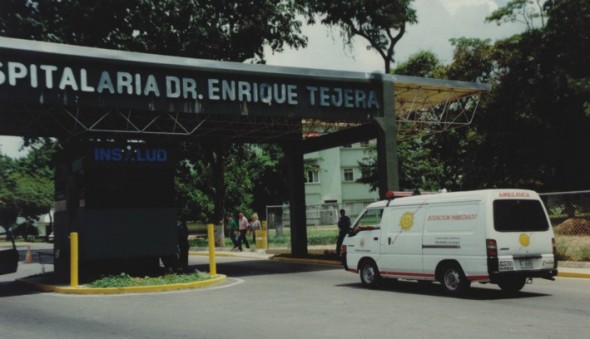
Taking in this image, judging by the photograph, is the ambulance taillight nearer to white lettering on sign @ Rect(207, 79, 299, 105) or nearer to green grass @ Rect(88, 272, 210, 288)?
green grass @ Rect(88, 272, 210, 288)

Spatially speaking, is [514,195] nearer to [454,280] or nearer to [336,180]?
[454,280]

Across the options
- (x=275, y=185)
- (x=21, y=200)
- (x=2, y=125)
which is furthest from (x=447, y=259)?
(x=21, y=200)

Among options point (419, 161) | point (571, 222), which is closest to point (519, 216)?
point (571, 222)

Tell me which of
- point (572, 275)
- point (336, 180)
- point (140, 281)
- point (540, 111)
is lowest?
point (572, 275)

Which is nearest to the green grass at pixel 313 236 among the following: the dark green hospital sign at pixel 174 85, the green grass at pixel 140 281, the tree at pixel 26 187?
the dark green hospital sign at pixel 174 85

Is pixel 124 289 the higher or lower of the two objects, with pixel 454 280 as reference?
lower

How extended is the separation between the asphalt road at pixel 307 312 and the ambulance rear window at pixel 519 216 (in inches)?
53.5

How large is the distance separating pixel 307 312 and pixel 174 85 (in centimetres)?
912

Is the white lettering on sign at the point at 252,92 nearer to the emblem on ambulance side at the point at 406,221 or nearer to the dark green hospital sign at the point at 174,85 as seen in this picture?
the dark green hospital sign at the point at 174,85

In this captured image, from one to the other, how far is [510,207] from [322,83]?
9.28m

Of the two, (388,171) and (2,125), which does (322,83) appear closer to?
(388,171)

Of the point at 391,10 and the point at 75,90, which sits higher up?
the point at 391,10

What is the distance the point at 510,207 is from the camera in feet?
40.1

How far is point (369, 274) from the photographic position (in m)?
14.7
